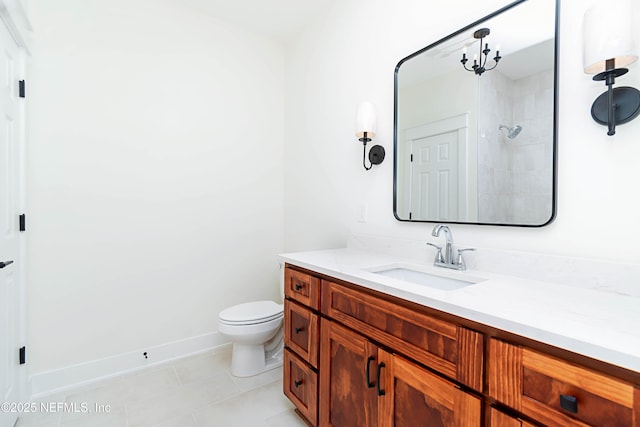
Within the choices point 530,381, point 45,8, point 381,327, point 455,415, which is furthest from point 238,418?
point 45,8

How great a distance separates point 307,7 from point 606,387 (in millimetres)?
2708

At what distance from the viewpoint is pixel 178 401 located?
5.98 ft

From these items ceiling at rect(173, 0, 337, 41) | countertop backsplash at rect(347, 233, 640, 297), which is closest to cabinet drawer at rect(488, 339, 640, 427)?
countertop backsplash at rect(347, 233, 640, 297)

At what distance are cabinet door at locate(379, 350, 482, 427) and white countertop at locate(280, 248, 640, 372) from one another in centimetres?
23

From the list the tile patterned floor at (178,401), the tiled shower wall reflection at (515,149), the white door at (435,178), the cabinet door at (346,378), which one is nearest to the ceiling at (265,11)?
the white door at (435,178)

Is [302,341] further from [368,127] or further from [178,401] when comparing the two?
[368,127]

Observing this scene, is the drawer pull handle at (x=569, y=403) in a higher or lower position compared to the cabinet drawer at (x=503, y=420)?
higher

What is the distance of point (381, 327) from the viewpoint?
3.64ft

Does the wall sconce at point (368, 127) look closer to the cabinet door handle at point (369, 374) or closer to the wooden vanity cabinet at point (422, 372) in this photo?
the wooden vanity cabinet at point (422, 372)

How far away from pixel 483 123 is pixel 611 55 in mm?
494

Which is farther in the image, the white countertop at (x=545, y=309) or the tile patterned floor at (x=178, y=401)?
the tile patterned floor at (x=178, y=401)

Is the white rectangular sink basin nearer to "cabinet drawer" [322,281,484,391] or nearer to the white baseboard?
"cabinet drawer" [322,281,484,391]

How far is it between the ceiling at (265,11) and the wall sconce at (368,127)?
1065 mm

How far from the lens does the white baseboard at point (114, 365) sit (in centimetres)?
189
